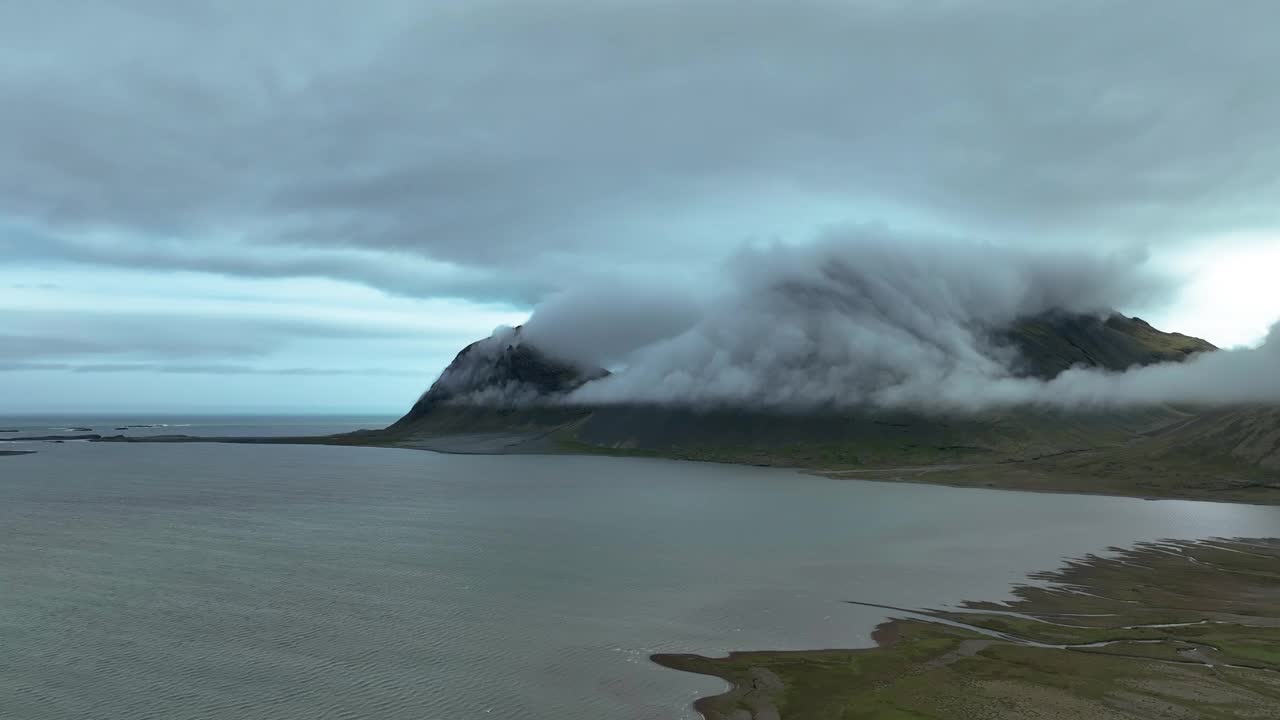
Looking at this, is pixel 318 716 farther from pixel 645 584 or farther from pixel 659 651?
pixel 645 584

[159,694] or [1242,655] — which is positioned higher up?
[1242,655]

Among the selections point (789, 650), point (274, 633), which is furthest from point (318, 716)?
point (789, 650)

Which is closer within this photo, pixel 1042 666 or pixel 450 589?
pixel 1042 666

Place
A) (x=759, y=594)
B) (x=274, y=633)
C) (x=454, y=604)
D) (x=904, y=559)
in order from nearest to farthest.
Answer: (x=274, y=633), (x=454, y=604), (x=759, y=594), (x=904, y=559)

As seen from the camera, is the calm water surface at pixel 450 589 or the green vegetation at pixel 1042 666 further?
the calm water surface at pixel 450 589

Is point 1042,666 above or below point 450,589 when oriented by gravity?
above
